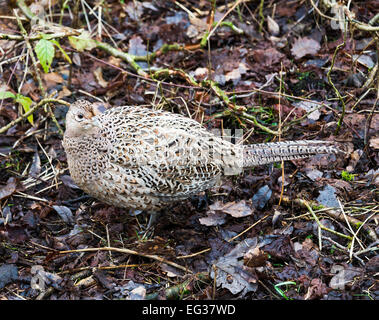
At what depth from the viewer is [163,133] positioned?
4676mm

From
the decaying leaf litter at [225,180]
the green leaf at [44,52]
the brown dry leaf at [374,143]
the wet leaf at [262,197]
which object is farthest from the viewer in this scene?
the brown dry leaf at [374,143]

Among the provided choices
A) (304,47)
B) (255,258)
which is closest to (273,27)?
(304,47)

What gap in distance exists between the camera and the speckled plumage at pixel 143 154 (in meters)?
4.56

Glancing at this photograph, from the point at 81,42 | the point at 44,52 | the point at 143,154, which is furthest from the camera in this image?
the point at 81,42

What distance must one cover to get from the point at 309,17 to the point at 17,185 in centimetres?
431

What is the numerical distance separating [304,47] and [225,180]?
231cm

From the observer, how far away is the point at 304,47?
644 centimetres

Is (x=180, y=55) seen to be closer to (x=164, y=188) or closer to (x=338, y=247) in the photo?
(x=164, y=188)

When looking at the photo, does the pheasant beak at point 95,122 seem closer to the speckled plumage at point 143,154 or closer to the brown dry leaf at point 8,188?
the speckled plumage at point 143,154

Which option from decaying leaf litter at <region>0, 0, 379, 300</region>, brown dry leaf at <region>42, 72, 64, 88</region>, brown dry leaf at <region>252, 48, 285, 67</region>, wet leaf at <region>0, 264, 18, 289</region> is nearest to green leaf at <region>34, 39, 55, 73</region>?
decaying leaf litter at <region>0, 0, 379, 300</region>

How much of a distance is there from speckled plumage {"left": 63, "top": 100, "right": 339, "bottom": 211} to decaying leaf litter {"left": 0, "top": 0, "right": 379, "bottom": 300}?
13.9 inches

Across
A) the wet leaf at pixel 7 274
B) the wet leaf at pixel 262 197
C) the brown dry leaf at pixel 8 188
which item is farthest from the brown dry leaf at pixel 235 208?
the brown dry leaf at pixel 8 188

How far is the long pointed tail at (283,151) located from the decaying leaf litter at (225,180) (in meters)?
0.29

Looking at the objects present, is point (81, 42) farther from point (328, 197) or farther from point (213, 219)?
point (328, 197)
